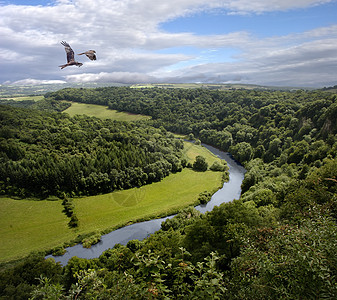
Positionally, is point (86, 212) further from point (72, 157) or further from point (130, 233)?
point (72, 157)

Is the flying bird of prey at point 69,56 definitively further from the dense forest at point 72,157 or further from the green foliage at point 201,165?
the green foliage at point 201,165

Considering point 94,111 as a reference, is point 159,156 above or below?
below

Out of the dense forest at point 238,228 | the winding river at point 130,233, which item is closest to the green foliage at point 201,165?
the winding river at point 130,233

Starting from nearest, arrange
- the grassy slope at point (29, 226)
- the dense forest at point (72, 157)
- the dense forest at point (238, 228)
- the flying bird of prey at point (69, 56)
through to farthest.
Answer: the dense forest at point (238, 228) → the flying bird of prey at point (69, 56) → the grassy slope at point (29, 226) → the dense forest at point (72, 157)

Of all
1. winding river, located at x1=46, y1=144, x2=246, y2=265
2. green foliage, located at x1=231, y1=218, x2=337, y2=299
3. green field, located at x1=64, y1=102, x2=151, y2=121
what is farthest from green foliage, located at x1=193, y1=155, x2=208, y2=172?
green foliage, located at x1=231, y1=218, x2=337, y2=299

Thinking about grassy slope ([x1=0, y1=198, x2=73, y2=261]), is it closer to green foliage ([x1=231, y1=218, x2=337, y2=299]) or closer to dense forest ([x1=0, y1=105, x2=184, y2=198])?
dense forest ([x1=0, y1=105, x2=184, y2=198])

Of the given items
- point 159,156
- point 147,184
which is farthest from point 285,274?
point 159,156

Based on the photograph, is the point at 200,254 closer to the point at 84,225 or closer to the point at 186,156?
the point at 84,225
